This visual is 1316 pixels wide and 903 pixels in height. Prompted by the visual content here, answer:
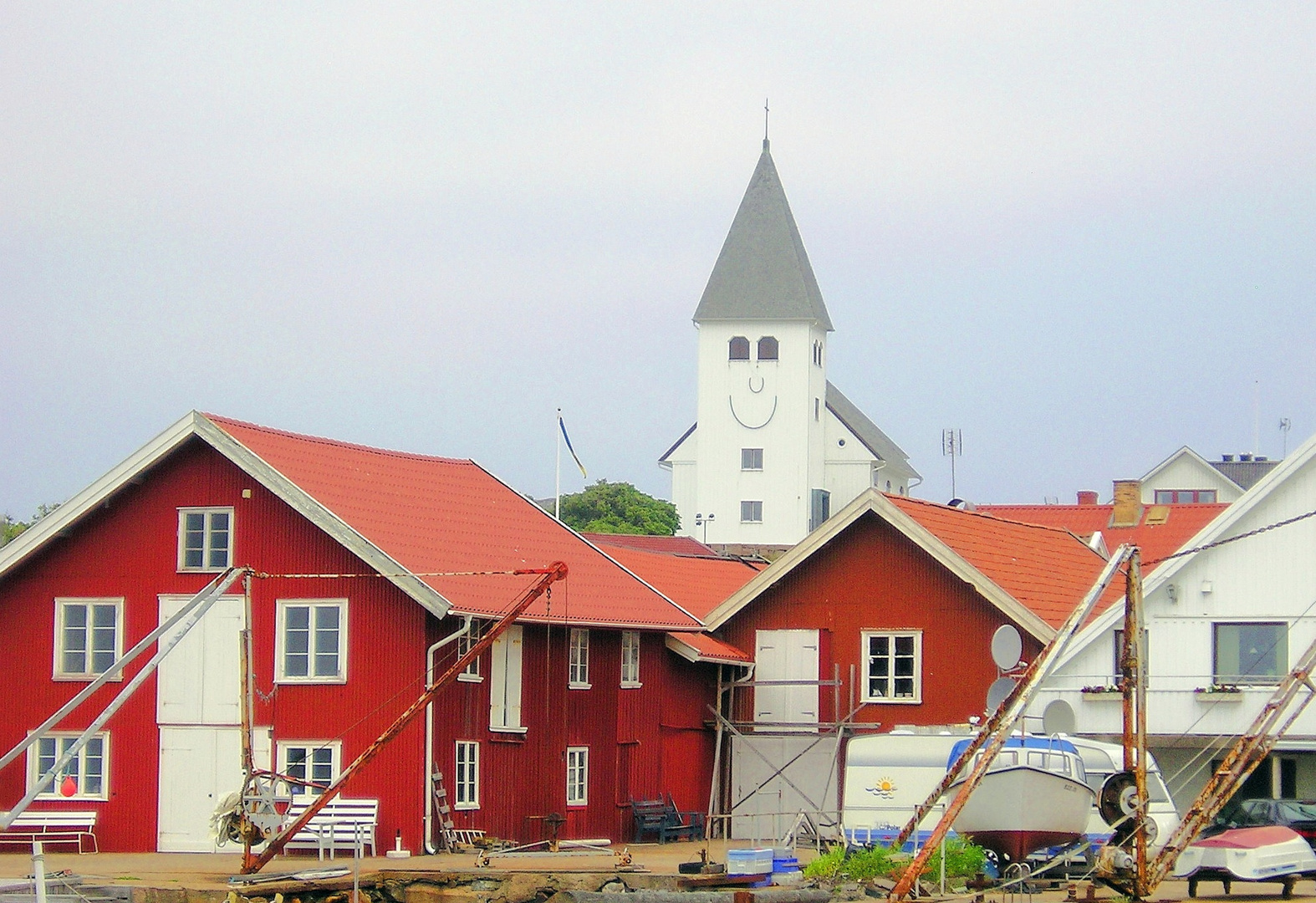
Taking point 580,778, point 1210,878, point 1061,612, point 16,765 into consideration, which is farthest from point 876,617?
point 16,765

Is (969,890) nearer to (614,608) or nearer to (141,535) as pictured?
(614,608)

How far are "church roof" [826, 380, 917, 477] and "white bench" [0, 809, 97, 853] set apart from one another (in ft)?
314

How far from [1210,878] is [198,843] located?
54.6 ft

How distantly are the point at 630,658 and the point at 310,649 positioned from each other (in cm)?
679

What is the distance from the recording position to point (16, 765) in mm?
35031

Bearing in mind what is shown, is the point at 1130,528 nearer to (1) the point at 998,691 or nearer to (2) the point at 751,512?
(1) the point at 998,691

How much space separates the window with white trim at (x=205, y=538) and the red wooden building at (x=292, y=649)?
32 mm

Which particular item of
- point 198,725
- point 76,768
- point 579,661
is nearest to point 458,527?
point 579,661

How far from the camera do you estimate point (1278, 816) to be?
3422cm

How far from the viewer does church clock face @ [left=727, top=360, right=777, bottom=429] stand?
4830 inches

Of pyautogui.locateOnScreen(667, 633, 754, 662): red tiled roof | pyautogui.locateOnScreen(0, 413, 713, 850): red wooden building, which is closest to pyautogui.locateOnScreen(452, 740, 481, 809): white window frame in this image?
pyautogui.locateOnScreen(0, 413, 713, 850): red wooden building

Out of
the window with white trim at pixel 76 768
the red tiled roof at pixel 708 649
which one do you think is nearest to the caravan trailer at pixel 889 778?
the red tiled roof at pixel 708 649

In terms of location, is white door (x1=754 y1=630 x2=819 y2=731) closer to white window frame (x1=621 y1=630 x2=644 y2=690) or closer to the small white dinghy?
white window frame (x1=621 y1=630 x2=644 y2=690)

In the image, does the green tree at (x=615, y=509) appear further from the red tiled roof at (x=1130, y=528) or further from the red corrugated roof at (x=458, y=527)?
the red corrugated roof at (x=458, y=527)
